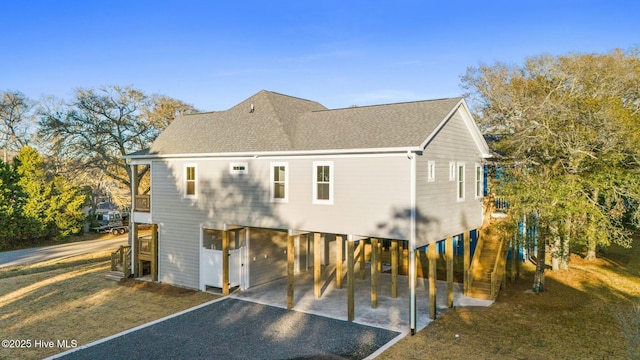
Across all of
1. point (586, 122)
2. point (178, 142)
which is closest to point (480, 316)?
point (586, 122)

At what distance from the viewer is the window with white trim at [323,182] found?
1381 centimetres

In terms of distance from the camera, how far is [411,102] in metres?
15.4

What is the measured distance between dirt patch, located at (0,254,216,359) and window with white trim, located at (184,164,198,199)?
4.00m

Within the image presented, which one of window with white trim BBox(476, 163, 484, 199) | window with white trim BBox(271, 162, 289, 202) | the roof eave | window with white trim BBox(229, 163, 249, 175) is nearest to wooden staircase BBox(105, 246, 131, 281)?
the roof eave

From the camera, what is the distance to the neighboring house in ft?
42.3

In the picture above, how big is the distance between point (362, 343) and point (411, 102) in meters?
8.70

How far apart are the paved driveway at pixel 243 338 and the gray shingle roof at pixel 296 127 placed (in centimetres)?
564

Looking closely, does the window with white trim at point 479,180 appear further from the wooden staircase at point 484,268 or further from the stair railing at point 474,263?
the wooden staircase at point 484,268

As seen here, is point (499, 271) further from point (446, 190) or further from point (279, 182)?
point (279, 182)

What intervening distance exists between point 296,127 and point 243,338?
27.0 ft

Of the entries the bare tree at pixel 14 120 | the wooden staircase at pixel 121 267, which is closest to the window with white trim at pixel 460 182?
the wooden staircase at pixel 121 267

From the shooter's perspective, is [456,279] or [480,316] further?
[456,279]

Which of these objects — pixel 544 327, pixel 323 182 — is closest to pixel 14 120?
pixel 323 182

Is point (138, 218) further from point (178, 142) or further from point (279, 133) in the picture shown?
point (279, 133)
